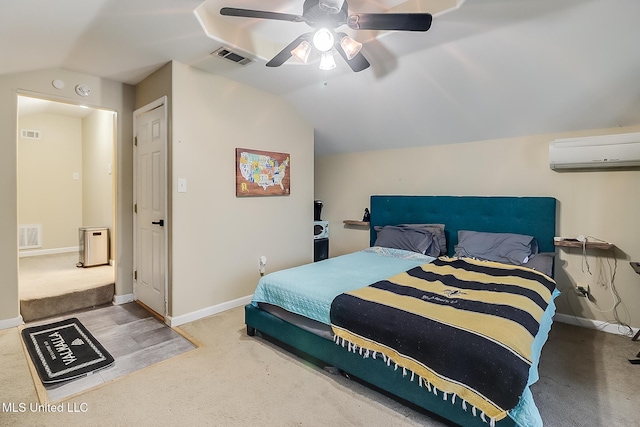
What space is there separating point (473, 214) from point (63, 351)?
406 cm

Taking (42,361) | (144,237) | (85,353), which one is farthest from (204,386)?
(144,237)

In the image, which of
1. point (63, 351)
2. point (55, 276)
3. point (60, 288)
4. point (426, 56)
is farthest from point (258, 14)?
point (55, 276)

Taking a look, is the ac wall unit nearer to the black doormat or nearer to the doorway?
the black doormat

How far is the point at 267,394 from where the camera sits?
78.8 inches

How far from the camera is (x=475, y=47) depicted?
100 inches

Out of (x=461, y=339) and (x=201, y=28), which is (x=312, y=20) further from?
(x=461, y=339)

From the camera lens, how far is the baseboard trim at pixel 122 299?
3561 millimetres

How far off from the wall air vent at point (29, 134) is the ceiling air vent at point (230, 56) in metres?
4.42

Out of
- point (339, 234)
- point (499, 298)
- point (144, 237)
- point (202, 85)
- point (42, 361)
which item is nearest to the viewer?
point (499, 298)

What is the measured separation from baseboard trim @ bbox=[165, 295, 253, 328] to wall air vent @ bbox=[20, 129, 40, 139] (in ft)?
14.6

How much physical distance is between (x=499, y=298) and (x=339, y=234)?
313 cm

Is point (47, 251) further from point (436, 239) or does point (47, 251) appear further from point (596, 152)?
point (596, 152)

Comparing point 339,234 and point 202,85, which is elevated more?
point 202,85

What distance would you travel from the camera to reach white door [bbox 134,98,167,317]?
310 cm
